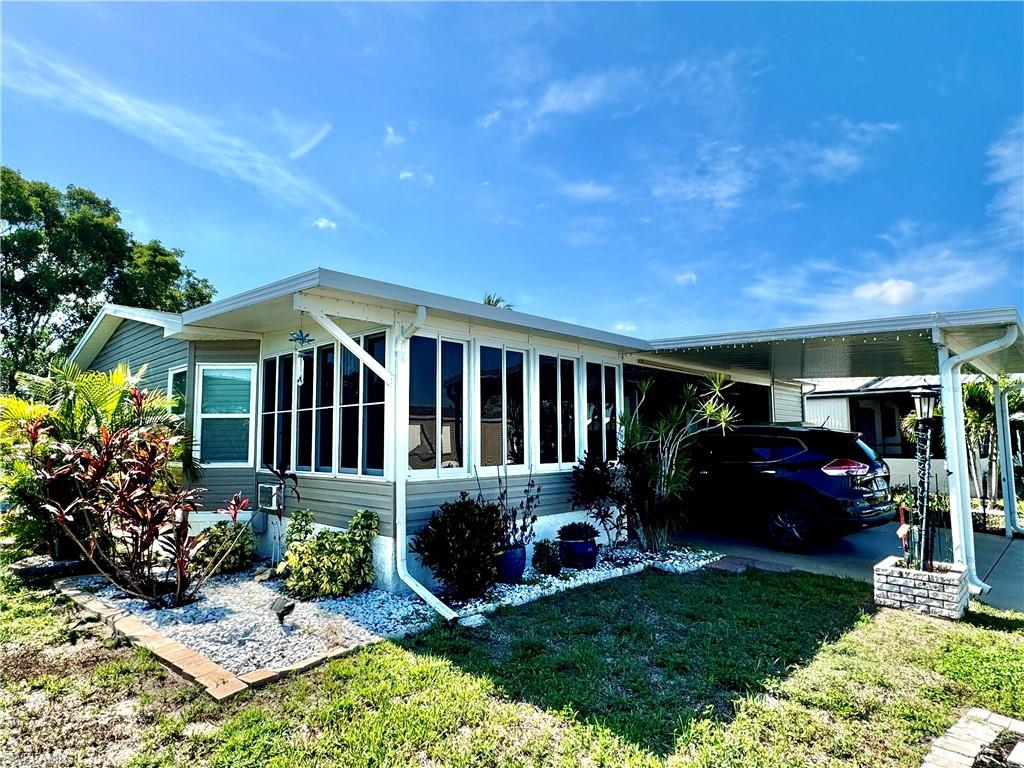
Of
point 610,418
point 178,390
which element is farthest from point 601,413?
point 178,390

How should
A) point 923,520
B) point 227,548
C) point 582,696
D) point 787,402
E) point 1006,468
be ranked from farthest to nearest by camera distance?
1. point 787,402
2. point 1006,468
3. point 227,548
4. point 923,520
5. point 582,696

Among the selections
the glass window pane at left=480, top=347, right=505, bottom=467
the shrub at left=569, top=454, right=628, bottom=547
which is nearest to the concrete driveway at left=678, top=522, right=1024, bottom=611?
the shrub at left=569, top=454, right=628, bottom=547

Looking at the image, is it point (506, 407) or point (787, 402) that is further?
point (787, 402)

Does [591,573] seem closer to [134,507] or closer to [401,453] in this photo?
[401,453]

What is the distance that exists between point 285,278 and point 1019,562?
8.90 m

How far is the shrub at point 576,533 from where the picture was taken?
633 cm

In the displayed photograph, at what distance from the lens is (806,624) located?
4492 mm

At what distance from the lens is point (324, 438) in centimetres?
625

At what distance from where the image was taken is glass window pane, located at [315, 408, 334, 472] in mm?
6152

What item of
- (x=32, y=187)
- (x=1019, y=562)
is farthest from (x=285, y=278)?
(x=32, y=187)

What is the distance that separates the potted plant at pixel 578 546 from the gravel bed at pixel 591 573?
104mm

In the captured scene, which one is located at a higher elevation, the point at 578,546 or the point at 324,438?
the point at 324,438

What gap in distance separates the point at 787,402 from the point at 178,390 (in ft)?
39.3

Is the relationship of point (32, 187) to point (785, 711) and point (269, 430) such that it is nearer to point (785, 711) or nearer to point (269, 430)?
point (269, 430)
